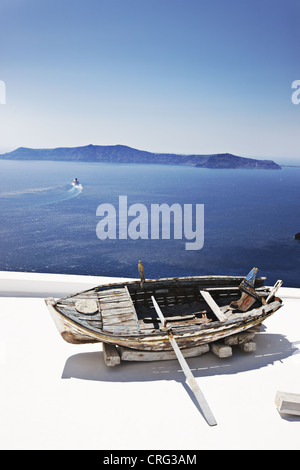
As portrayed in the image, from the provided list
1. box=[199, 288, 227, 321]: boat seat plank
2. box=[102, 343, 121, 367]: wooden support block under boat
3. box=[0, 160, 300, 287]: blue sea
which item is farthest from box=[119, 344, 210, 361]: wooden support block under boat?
box=[0, 160, 300, 287]: blue sea

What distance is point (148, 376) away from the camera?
4.75 m

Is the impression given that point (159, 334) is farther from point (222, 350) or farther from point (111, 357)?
point (222, 350)

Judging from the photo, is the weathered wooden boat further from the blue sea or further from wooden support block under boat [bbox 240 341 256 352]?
the blue sea

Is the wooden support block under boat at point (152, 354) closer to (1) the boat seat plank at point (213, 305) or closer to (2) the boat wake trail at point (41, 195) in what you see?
(1) the boat seat plank at point (213, 305)

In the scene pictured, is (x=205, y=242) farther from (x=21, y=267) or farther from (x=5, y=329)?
(x=5, y=329)

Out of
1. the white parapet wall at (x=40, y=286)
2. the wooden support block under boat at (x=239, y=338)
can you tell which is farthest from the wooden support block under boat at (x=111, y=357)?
the white parapet wall at (x=40, y=286)

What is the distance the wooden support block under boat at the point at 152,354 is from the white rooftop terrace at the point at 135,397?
0.42ft

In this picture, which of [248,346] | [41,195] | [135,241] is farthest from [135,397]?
[41,195]

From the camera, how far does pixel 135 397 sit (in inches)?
171

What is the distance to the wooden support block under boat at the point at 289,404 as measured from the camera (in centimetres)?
400

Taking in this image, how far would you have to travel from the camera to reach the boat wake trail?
60531 mm

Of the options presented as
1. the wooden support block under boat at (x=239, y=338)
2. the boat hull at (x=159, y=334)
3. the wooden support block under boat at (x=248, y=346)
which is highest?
→ the boat hull at (x=159, y=334)

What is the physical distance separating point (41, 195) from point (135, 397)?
2525 inches
